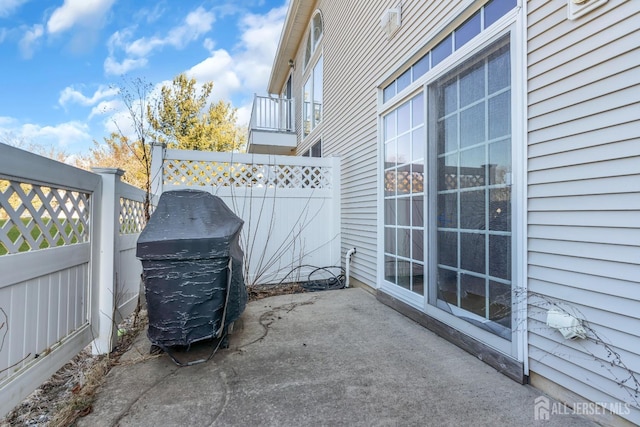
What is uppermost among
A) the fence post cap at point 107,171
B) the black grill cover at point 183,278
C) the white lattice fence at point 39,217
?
the fence post cap at point 107,171

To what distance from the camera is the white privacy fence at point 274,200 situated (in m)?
4.55

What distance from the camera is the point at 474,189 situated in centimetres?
234

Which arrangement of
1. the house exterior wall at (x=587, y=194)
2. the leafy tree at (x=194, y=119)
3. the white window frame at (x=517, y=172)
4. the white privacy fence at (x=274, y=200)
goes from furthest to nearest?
the leafy tree at (x=194, y=119), the white privacy fence at (x=274, y=200), the white window frame at (x=517, y=172), the house exterior wall at (x=587, y=194)

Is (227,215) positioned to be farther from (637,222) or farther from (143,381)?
(637,222)

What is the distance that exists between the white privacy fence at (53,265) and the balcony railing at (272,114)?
19.7 feet

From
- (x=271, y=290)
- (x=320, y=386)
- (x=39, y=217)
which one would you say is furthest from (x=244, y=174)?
(x=320, y=386)

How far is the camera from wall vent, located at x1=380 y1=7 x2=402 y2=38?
338 centimetres

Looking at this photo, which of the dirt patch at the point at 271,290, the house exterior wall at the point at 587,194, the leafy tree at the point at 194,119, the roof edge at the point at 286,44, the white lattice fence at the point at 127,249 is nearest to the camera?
the house exterior wall at the point at 587,194

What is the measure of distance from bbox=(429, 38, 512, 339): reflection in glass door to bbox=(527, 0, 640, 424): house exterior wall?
0.22m

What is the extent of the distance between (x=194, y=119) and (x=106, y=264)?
12668mm

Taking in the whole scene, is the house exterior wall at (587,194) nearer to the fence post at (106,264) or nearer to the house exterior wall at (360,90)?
the house exterior wall at (360,90)

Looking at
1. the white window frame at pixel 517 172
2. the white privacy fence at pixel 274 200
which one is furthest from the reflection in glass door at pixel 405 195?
the white privacy fence at pixel 274 200

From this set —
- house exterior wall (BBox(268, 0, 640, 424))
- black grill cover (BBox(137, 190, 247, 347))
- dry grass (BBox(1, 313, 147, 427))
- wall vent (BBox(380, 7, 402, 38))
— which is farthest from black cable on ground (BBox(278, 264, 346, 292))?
wall vent (BBox(380, 7, 402, 38))

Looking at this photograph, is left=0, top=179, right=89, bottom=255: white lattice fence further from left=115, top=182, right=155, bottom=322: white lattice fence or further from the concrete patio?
the concrete patio
